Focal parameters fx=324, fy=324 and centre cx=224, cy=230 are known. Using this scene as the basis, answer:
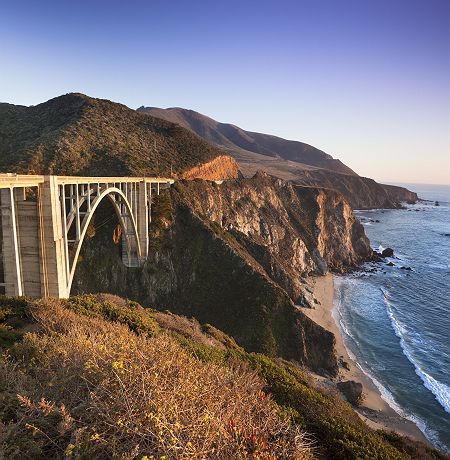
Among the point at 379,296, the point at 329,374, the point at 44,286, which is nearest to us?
the point at 44,286

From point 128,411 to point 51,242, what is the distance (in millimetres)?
11702

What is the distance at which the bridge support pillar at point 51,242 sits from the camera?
48.4 ft

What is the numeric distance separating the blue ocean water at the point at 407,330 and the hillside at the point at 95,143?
3478 cm

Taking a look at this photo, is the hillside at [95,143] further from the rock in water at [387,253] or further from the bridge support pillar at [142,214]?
the rock in water at [387,253]

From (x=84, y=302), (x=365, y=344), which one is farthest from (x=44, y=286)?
(x=365, y=344)

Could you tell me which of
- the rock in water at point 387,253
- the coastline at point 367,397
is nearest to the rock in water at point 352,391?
the coastline at point 367,397

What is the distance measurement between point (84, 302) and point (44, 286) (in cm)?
194

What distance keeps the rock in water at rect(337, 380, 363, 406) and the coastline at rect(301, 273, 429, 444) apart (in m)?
0.48

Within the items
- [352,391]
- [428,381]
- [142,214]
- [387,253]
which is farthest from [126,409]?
[387,253]

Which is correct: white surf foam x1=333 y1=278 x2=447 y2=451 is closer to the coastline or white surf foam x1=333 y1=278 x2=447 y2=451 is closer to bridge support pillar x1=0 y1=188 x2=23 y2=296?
the coastline

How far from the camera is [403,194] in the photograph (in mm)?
176375

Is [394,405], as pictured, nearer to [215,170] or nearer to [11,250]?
[11,250]

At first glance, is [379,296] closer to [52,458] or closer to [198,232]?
[198,232]

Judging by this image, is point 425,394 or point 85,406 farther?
point 425,394
